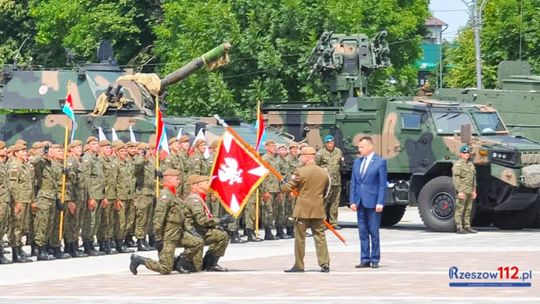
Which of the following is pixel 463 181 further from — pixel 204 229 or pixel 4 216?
pixel 4 216

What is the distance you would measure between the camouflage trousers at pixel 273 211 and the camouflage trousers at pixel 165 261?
7767 millimetres

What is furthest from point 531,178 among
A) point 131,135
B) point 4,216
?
point 4,216

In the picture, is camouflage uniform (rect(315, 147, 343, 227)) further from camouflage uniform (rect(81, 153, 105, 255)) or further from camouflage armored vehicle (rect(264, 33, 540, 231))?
camouflage uniform (rect(81, 153, 105, 255))

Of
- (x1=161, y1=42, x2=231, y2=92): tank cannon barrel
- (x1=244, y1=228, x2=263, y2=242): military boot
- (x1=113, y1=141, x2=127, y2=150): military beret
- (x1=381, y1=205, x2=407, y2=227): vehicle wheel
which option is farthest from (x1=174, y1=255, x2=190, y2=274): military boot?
(x1=161, y1=42, x2=231, y2=92): tank cannon barrel

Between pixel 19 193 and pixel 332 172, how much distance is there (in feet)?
27.5

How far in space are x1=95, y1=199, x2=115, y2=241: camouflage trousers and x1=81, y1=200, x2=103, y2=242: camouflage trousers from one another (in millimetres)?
53

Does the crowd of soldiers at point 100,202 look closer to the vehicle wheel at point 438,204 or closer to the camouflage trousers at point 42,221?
the camouflage trousers at point 42,221

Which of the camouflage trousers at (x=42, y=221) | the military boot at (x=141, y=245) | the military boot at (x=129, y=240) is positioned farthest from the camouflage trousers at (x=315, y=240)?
the military boot at (x=129, y=240)

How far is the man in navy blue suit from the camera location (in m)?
20.3

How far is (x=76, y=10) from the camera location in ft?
166

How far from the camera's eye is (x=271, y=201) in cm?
2753

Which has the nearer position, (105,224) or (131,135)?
(105,224)

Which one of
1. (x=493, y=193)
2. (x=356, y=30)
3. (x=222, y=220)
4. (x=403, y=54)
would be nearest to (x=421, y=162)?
(x=493, y=193)

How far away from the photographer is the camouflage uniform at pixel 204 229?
19.8m
